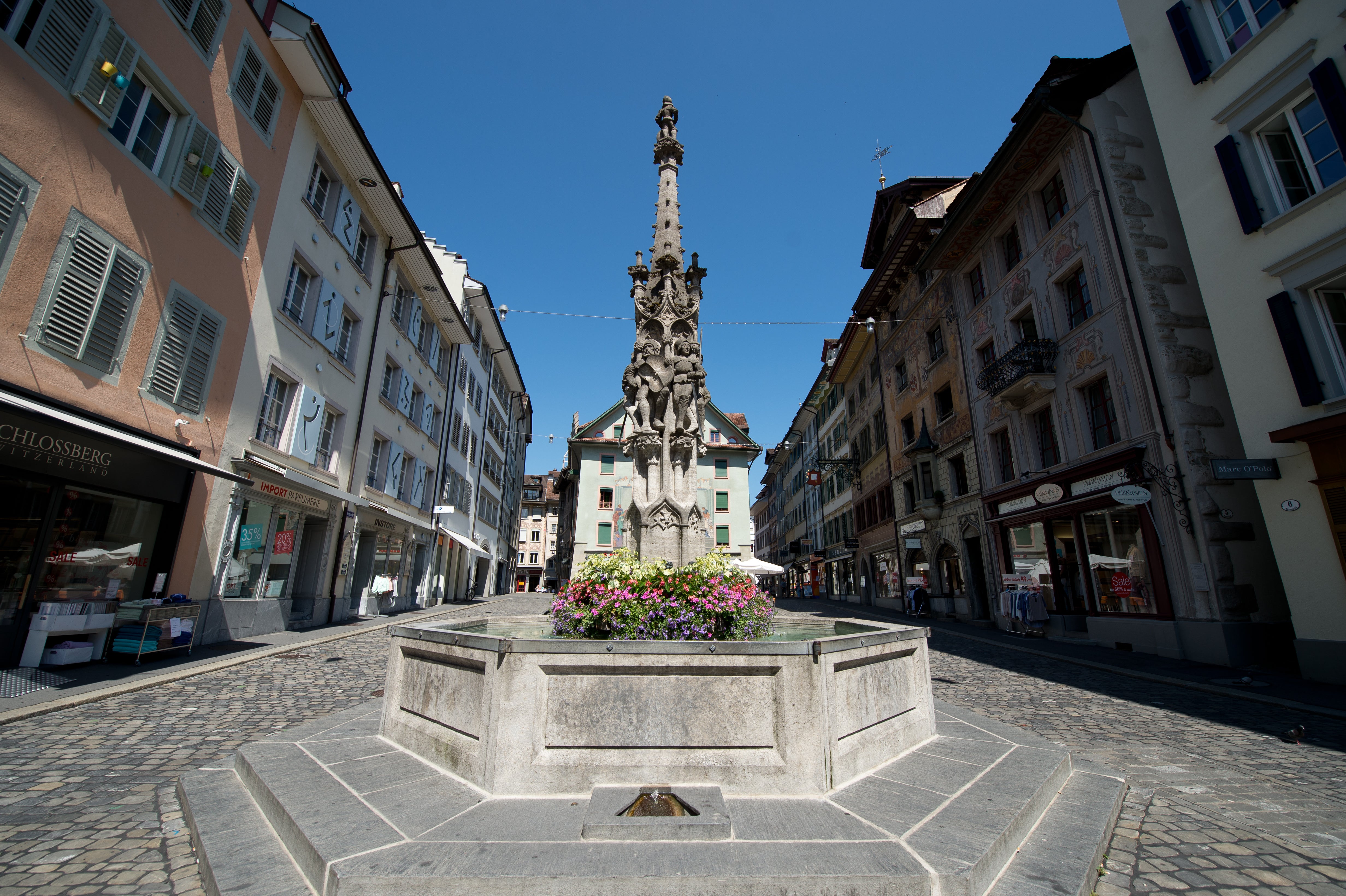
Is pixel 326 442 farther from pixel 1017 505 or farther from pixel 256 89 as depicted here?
pixel 1017 505

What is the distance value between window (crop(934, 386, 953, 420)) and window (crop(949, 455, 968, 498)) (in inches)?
69.4

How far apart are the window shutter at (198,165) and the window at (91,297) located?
6.57 ft

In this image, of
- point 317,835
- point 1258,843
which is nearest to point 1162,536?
point 1258,843

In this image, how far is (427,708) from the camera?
450 centimetres

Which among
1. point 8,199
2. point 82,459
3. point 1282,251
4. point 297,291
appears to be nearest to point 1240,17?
point 1282,251

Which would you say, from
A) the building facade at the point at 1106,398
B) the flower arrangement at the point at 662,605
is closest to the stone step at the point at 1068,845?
the flower arrangement at the point at 662,605

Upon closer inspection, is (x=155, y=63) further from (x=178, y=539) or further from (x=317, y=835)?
(x=317, y=835)

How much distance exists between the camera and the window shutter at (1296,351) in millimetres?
9398

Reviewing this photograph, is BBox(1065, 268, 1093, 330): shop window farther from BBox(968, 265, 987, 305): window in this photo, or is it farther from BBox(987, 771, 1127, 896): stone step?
BBox(987, 771, 1127, 896): stone step

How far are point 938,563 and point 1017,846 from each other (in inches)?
873

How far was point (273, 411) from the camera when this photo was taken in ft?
47.6

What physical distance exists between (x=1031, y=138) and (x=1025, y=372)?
6493 mm

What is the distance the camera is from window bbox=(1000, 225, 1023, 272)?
18.5 meters

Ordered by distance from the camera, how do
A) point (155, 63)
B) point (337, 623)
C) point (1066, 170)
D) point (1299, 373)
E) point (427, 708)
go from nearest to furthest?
point (427, 708), point (1299, 373), point (155, 63), point (1066, 170), point (337, 623)
